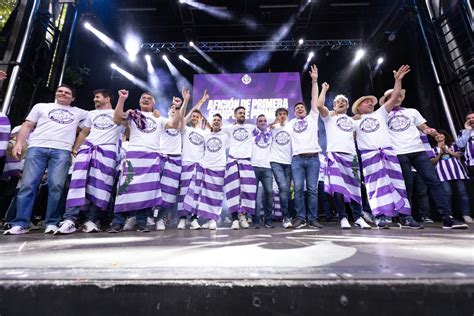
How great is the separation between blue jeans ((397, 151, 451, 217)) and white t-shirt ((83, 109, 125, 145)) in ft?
11.9

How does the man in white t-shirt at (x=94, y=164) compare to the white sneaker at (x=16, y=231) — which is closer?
the white sneaker at (x=16, y=231)

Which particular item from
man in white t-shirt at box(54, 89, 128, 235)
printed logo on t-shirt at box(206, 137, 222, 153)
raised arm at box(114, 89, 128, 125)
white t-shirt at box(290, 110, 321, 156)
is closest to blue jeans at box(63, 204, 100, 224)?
man in white t-shirt at box(54, 89, 128, 235)

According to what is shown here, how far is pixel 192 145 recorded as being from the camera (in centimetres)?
415

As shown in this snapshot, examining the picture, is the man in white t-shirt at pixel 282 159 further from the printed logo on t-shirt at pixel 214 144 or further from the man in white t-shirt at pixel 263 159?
the printed logo on t-shirt at pixel 214 144

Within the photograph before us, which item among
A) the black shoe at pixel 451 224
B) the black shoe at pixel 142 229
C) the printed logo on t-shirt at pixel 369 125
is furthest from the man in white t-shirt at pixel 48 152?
the black shoe at pixel 451 224

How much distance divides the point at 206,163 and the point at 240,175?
53 cm

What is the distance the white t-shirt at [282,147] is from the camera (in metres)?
3.96

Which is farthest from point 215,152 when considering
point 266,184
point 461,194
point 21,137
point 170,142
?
point 461,194

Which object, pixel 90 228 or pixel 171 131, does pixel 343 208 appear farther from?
pixel 90 228

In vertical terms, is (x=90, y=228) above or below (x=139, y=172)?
below

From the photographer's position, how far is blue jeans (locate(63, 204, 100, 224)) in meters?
3.16

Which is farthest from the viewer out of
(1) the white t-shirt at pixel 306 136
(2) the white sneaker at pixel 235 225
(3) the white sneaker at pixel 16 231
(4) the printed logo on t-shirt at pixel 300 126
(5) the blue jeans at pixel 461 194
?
(5) the blue jeans at pixel 461 194

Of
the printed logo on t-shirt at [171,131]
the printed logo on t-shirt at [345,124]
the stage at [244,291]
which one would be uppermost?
the printed logo on t-shirt at [171,131]

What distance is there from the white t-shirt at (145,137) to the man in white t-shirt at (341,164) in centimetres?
Answer: 216
